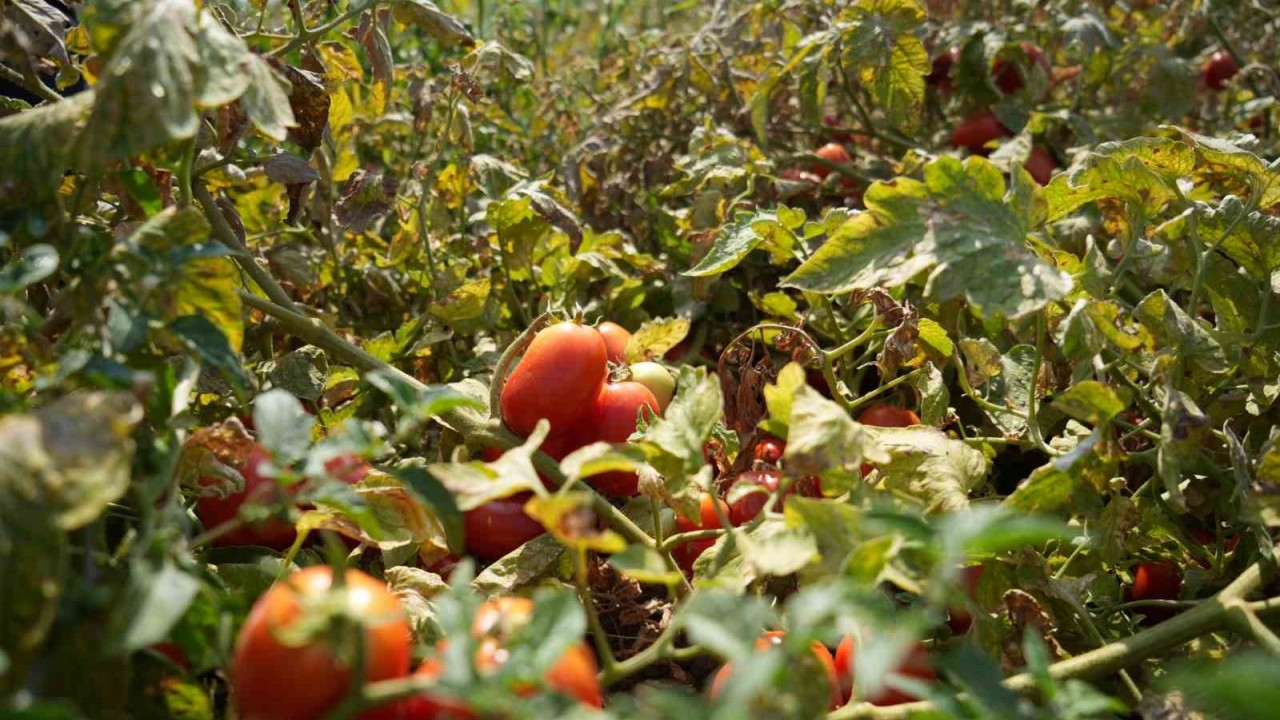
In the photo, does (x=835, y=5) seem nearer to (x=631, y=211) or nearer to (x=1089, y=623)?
(x=631, y=211)

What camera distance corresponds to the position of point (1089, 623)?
832mm

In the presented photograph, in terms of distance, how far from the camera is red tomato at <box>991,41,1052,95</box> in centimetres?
188

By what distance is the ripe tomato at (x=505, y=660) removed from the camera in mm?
576

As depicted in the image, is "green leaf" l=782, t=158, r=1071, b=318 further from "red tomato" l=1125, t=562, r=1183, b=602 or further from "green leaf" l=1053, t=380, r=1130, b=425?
"red tomato" l=1125, t=562, r=1183, b=602

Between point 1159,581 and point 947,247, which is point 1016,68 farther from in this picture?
point 947,247

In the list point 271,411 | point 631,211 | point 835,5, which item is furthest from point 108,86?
point 835,5

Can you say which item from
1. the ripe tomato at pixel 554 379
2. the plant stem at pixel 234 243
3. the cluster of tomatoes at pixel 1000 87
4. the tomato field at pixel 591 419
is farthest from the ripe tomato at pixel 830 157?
the plant stem at pixel 234 243

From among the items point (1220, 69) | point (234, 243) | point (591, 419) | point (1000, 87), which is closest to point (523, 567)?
point (591, 419)

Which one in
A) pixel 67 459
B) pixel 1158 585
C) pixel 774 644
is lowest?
pixel 1158 585

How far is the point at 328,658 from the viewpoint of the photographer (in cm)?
57

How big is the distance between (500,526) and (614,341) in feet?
0.96

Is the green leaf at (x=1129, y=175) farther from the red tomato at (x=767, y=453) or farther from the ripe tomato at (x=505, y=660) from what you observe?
the ripe tomato at (x=505, y=660)

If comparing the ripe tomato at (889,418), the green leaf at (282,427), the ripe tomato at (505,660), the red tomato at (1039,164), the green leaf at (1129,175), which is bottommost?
the ripe tomato at (889,418)

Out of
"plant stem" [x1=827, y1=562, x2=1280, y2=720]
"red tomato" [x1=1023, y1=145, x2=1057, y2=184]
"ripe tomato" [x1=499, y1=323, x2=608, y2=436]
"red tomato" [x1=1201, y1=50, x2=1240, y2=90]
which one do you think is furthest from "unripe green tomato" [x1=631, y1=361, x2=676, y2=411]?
"red tomato" [x1=1201, y1=50, x2=1240, y2=90]
